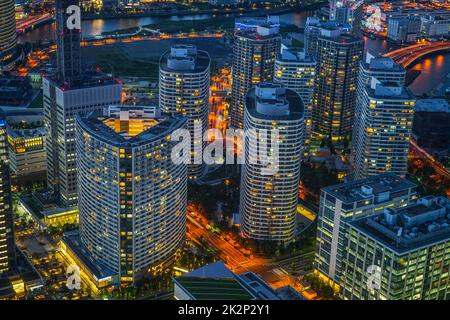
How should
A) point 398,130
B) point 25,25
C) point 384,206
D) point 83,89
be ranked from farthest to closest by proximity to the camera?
1. point 25,25
2. point 398,130
3. point 83,89
4. point 384,206

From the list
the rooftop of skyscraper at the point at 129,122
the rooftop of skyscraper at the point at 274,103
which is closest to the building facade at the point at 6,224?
the rooftop of skyscraper at the point at 129,122

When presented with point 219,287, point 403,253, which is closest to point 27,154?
point 219,287

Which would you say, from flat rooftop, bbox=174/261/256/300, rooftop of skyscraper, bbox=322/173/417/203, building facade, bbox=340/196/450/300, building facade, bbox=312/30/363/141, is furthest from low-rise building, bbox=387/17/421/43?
flat rooftop, bbox=174/261/256/300

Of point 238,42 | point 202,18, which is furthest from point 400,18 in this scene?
point 238,42

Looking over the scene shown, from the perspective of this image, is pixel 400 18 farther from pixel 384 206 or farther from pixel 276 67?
pixel 384 206

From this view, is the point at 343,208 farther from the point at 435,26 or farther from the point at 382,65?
the point at 435,26

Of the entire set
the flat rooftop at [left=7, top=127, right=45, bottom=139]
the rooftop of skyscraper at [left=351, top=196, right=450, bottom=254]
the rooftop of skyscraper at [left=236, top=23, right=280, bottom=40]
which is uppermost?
the rooftop of skyscraper at [left=236, top=23, right=280, bottom=40]

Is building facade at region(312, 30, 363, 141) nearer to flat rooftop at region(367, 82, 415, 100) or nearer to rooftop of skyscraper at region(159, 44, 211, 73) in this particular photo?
rooftop of skyscraper at region(159, 44, 211, 73)
